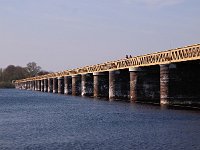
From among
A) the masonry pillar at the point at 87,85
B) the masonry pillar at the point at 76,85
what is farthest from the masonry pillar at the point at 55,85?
the masonry pillar at the point at 87,85

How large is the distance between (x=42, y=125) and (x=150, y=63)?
2553 cm

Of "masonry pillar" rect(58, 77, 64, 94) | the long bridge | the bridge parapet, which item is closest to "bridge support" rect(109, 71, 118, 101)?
the long bridge

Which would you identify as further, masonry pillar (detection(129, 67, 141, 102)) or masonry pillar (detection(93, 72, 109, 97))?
masonry pillar (detection(93, 72, 109, 97))

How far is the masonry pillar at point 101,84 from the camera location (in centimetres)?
8112

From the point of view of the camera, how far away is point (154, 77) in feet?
204

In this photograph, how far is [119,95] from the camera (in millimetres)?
72000

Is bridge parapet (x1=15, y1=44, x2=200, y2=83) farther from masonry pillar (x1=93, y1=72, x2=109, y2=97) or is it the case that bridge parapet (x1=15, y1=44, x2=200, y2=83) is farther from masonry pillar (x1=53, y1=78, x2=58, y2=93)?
masonry pillar (x1=53, y1=78, x2=58, y2=93)

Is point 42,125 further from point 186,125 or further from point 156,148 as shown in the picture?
point 156,148

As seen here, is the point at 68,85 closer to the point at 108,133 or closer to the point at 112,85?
the point at 112,85

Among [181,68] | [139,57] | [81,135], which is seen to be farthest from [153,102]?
[81,135]

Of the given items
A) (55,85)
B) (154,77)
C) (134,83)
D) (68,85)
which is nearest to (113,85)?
(134,83)

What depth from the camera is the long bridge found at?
172ft

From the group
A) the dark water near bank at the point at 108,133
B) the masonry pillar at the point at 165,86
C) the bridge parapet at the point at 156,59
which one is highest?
the bridge parapet at the point at 156,59

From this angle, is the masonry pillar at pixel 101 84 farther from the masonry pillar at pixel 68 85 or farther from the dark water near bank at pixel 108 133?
the dark water near bank at pixel 108 133
